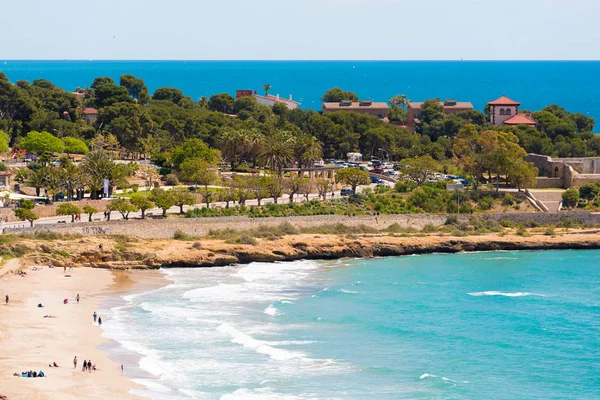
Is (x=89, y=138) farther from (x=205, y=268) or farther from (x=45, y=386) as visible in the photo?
(x=45, y=386)

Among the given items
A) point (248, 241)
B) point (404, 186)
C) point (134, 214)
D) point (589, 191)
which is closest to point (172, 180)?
point (134, 214)

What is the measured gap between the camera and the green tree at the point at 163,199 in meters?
76.6

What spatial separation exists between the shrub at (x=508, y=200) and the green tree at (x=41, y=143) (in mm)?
39017

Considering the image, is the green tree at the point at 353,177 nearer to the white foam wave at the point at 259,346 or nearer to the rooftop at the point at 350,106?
the white foam wave at the point at 259,346

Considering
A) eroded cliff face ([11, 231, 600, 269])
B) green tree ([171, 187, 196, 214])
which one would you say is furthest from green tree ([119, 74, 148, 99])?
eroded cliff face ([11, 231, 600, 269])

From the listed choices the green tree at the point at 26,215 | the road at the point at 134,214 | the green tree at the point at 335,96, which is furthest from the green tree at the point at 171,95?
the green tree at the point at 26,215

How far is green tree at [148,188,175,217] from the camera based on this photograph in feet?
251

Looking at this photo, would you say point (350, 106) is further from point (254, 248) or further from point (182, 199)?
point (254, 248)

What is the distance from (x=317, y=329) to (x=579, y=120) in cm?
7744

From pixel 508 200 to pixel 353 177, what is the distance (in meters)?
12.7

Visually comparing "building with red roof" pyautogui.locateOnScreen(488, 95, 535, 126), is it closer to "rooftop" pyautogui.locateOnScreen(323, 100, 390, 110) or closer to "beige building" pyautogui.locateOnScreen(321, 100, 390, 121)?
"beige building" pyautogui.locateOnScreen(321, 100, 390, 121)

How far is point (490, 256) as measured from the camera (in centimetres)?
7512

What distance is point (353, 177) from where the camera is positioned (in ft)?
288

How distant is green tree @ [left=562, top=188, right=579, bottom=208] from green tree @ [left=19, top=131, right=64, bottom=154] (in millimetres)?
43797
